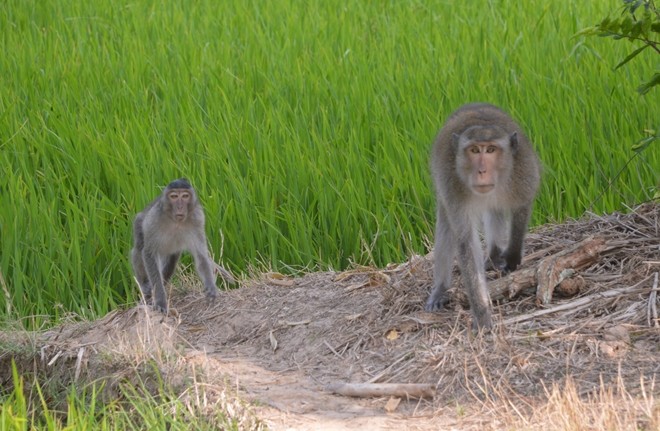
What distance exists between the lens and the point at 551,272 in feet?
20.1

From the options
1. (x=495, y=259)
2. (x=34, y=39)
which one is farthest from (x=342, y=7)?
(x=495, y=259)

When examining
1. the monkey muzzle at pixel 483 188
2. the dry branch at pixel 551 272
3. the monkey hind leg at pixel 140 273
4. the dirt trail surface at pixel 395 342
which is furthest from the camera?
the monkey hind leg at pixel 140 273

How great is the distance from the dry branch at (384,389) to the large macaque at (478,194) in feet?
2.14

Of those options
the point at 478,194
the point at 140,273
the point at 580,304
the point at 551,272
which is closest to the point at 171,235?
the point at 140,273

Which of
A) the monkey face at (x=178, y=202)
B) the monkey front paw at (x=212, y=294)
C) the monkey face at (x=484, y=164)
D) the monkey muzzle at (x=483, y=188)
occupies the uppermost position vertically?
the monkey face at (x=484, y=164)

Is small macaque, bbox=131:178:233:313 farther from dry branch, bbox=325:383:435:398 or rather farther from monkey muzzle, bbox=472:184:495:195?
monkey muzzle, bbox=472:184:495:195

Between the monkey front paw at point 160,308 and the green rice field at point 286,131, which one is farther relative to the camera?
the green rice field at point 286,131

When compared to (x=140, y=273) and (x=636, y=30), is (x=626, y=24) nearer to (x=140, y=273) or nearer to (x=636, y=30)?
(x=636, y=30)

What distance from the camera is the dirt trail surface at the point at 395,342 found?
516 cm

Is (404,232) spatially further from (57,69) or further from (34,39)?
(34,39)

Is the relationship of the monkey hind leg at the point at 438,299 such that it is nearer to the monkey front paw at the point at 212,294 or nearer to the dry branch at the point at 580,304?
the dry branch at the point at 580,304

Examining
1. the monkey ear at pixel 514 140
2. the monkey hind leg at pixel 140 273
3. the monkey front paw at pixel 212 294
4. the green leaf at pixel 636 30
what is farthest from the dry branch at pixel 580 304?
the monkey hind leg at pixel 140 273

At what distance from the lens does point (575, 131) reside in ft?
A: 29.7

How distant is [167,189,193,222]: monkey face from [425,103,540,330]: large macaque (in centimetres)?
180
